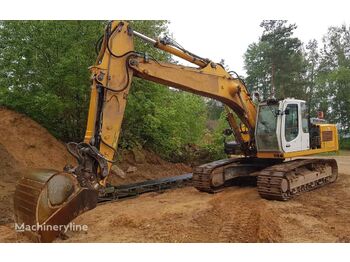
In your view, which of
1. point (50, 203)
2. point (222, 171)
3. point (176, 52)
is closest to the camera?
point (50, 203)

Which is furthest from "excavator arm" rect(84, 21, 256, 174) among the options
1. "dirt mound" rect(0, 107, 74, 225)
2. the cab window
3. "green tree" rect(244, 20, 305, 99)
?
"green tree" rect(244, 20, 305, 99)

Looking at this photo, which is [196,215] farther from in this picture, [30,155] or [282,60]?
[282,60]

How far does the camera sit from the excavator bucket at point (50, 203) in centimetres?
491

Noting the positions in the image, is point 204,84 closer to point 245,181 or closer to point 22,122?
point 245,181

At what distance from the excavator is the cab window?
0.02m

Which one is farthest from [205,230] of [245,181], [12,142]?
[12,142]

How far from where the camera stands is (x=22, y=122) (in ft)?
35.9

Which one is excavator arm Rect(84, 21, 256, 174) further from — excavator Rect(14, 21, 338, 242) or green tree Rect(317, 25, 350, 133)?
green tree Rect(317, 25, 350, 133)

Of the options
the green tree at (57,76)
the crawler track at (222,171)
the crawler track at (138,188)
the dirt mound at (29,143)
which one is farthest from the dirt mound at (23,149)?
the crawler track at (222,171)

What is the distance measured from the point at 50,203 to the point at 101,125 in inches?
59.9

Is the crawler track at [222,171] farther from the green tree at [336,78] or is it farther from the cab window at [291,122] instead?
the green tree at [336,78]

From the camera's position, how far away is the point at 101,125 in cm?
590

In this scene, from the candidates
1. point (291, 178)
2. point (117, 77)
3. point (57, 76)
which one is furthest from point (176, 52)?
point (57, 76)

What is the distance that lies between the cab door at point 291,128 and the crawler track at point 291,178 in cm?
44
